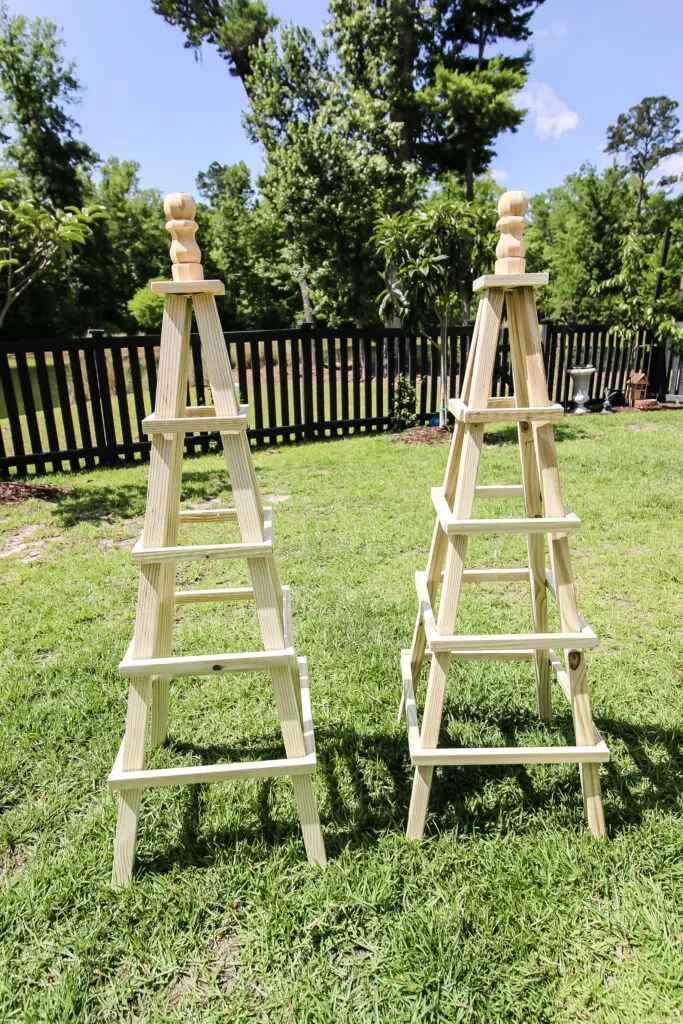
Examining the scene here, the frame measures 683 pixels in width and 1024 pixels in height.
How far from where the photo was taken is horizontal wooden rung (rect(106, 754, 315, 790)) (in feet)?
5.76

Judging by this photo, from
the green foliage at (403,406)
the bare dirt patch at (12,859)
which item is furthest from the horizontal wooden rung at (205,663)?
the green foliage at (403,406)

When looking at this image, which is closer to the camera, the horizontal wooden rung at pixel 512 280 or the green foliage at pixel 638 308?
the horizontal wooden rung at pixel 512 280

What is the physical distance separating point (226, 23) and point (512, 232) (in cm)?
2898

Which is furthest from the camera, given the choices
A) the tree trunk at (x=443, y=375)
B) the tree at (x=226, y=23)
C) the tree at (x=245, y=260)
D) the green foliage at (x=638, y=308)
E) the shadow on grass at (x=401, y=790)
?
the tree at (x=245, y=260)

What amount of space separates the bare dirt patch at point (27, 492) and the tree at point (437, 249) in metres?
5.03

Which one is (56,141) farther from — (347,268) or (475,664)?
(475,664)

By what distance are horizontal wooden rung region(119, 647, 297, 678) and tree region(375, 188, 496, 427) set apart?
6700 millimetres

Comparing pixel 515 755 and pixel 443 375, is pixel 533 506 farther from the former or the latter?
pixel 443 375

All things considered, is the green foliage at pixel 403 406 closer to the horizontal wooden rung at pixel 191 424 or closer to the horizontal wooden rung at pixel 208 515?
the horizontal wooden rung at pixel 208 515

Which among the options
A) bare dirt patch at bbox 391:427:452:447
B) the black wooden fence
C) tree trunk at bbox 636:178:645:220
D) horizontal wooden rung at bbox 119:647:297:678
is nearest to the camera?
horizontal wooden rung at bbox 119:647:297:678

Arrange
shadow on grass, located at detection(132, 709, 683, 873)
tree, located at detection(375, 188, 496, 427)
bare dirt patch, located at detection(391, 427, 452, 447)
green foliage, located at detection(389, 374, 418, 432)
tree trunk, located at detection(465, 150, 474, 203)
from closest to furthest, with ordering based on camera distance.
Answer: shadow on grass, located at detection(132, 709, 683, 873) < tree, located at detection(375, 188, 496, 427) < bare dirt patch, located at detection(391, 427, 452, 447) < green foliage, located at detection(389, 374, 418, 432) < tree trunk, located at detection(465, 150, 474, 203)

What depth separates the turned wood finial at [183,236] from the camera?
5.37ft

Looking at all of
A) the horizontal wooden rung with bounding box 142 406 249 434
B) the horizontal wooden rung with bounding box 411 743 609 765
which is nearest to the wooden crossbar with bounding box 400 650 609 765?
the horizontal wooden rung with bounding box 411 743 609 765

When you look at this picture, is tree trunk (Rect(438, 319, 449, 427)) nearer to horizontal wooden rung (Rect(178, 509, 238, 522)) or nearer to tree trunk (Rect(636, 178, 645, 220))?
horizontal wooden rung (Rect(178, 509, 238, 522))
